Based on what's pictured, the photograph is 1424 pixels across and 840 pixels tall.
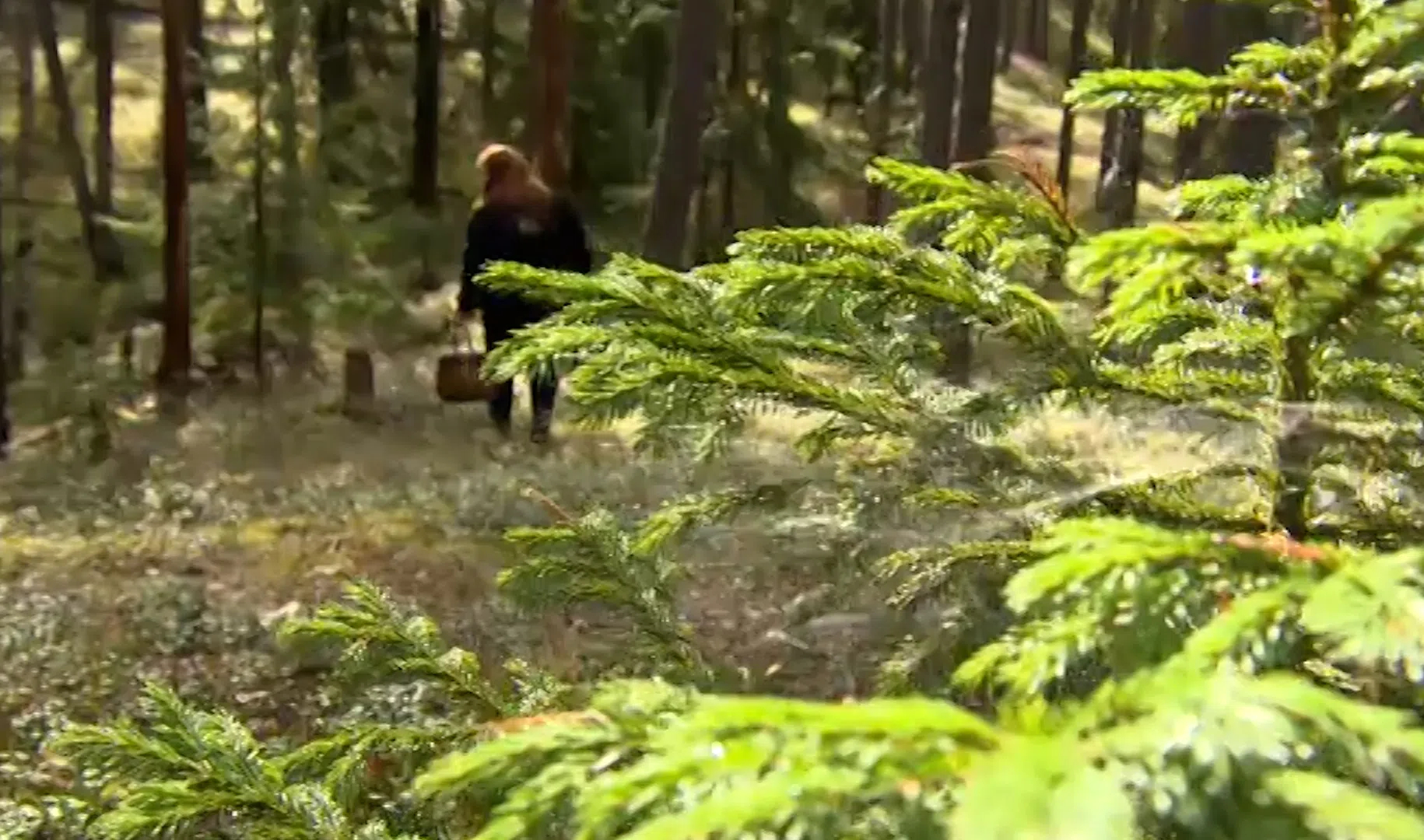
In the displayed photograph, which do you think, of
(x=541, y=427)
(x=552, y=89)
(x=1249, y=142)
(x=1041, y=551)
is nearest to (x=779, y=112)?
(x=552, y=89)

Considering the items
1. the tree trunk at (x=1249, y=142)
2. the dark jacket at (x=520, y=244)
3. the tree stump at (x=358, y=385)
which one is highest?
the tree trunk at (x=1249, y=142)

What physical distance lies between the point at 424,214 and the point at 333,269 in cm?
→ 648

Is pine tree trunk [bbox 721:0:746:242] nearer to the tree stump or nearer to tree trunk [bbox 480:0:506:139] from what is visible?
tree trunk [bbox 480:0:506:139]

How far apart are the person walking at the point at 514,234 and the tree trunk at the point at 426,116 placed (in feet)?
36.0

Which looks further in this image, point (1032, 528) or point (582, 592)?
point (582, 592)

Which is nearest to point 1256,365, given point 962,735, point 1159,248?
point 1159,248

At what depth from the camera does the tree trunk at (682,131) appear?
553 inches

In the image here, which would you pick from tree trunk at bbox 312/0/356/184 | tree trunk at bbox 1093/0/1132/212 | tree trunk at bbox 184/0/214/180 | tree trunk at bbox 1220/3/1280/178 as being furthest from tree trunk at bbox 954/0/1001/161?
tree trunk at bbox 312/0/356/184

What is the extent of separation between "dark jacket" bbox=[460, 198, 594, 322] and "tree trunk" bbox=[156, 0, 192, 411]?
139 inches

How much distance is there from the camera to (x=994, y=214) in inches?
102

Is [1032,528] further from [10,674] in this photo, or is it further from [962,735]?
[10,674]

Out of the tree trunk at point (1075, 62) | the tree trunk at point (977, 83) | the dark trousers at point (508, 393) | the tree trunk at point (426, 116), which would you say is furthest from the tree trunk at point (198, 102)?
the tree trunk at point (1075, 62)

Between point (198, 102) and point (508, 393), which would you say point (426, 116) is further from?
point (508, 393)

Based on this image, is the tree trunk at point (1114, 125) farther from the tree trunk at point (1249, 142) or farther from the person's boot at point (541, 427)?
the person's boot at point (541, 427)
